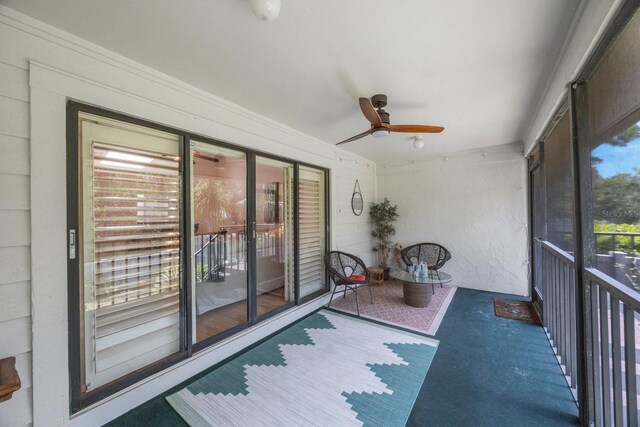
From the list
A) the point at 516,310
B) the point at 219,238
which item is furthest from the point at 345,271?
the point at 516,310

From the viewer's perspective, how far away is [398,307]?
3.64 metres

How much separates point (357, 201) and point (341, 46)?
10.9ft

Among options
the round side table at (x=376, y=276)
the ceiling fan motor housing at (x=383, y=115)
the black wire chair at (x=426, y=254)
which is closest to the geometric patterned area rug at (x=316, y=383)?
the round side table at (x=376, y=276)

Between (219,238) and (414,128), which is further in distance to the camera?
(219,238)

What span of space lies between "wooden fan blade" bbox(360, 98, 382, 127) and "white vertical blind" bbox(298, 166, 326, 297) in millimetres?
1530

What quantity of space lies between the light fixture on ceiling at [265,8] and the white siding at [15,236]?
55.5 inches

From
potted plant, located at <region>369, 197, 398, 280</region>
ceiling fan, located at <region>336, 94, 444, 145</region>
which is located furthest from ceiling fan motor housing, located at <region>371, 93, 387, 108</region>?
potted plant, located at <region>369, 197, 398, 280</region>

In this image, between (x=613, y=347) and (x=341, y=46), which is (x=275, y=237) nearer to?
(x=341, y=46)

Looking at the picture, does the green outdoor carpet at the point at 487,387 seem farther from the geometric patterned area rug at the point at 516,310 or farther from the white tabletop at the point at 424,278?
the white tabletop at the point at 424,278

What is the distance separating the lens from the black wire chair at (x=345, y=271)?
3.56 meters

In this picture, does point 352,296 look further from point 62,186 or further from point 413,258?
point 62,186

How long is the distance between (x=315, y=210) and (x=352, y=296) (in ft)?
5.20

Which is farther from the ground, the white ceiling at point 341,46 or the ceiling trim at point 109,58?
the white ceiling at point 341,46

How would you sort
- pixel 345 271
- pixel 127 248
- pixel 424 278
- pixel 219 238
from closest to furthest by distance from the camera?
1. pixel 127 248
2. pixel 219 238
3. pixel 424 278
4. pixel 345 271
